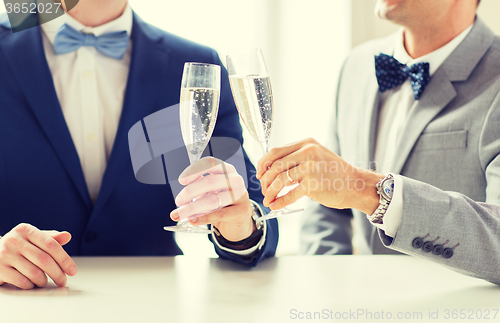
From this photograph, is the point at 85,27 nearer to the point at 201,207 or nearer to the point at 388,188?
the point at 201,207

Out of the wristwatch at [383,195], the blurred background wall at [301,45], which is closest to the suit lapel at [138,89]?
the wristwatch at [383,195]

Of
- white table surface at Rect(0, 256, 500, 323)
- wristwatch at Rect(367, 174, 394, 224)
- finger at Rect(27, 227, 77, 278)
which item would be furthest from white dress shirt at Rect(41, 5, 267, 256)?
wristwatch at Rect(367, 174, 394, 224)

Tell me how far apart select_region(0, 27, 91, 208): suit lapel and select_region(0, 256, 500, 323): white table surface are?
30 cm

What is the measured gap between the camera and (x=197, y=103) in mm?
865

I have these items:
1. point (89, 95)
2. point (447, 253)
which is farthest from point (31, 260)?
point (447, 253)

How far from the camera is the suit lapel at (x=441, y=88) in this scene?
1.44 metres

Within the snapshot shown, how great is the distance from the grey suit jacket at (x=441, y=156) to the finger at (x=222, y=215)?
1.05 ft

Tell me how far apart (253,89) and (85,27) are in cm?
79

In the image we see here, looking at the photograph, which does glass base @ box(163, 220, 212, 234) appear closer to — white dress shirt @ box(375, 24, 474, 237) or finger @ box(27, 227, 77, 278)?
finger @ box(27, 227, 77, 278)

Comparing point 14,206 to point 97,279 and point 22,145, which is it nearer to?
point 22,145

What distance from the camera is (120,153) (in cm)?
123

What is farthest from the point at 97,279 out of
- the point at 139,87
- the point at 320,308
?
the point at 139,87

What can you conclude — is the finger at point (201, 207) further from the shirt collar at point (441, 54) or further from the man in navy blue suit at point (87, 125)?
the shirt collar at point (441, 54)

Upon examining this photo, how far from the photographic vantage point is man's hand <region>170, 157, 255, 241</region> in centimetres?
85
